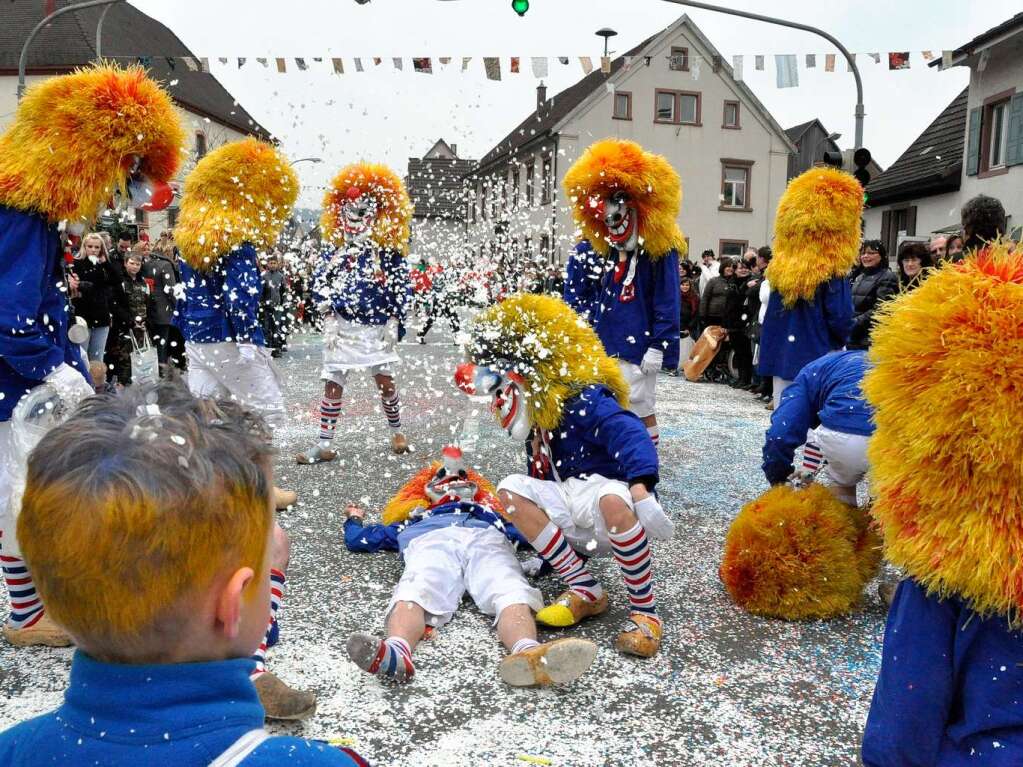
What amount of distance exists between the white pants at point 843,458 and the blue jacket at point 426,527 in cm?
141

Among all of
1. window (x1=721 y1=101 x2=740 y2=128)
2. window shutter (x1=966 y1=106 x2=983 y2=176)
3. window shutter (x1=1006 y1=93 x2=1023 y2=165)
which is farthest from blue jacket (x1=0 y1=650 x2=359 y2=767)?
window (x1=721 y1=101 x2=740 y2=128)

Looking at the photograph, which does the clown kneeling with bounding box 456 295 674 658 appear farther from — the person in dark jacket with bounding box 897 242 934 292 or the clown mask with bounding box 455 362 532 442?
the person in dark jacket with bounding box 897 242 934 292

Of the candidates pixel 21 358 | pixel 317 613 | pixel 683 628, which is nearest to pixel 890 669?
pixel 683 628

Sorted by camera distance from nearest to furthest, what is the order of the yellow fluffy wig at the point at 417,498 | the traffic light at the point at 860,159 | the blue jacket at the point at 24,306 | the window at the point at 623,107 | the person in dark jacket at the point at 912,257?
1. the blue jacket at the point at 24,306
2. the yellow fluffy wig at the point at 417,498
3. the person in dark jacket at the point at 912,257
4. the traffic light at the point at 860,159
5. the window at the point at 623,107

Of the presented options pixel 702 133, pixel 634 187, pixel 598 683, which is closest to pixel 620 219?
pixel 634 187

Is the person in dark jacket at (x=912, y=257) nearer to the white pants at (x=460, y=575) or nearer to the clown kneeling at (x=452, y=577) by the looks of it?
the clown kneeling at (x=452, y=577)

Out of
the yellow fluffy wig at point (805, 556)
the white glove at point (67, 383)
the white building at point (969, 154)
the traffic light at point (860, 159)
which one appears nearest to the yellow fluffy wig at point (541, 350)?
the yellow fluffy wig at point (805, 556)

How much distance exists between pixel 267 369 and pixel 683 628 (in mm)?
3163

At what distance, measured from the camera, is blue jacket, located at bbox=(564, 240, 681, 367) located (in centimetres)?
498

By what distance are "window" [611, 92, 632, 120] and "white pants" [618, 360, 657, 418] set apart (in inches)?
897

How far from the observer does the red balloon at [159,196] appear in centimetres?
349

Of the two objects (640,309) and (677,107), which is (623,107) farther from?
(640,309)

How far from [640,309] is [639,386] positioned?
0.50m

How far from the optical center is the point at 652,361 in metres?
4.94
